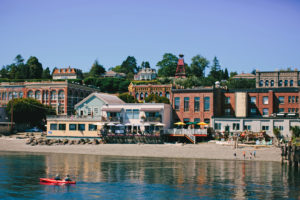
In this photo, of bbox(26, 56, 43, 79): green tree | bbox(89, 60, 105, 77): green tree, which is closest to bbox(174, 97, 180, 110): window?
bbox(26, 56, 43, 79): green tree

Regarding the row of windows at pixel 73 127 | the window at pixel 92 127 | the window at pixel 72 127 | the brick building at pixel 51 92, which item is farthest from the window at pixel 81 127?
the brick building at pixel 51 92

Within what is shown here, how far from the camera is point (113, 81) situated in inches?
6088

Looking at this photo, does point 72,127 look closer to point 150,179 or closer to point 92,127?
point 92,127

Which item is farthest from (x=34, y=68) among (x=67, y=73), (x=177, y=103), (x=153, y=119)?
(x=153, y=119)

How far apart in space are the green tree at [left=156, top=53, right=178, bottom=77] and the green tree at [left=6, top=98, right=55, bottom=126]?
7046 centimetres

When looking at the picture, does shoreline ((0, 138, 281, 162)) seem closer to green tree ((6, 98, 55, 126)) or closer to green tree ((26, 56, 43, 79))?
green tree ((6, 98, 55, 126))

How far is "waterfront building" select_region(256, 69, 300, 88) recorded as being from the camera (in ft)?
379

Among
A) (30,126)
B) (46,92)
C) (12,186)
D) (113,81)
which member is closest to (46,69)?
(113,81)

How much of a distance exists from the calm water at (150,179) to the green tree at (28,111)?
37.3 metres

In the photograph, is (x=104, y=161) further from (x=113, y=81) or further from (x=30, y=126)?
(x=113, y=81)

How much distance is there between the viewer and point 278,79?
382ft

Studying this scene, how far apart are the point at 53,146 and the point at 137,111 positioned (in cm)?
1722

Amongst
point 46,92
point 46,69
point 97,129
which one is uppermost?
point 46,69

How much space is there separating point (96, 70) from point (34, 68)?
2949cm
